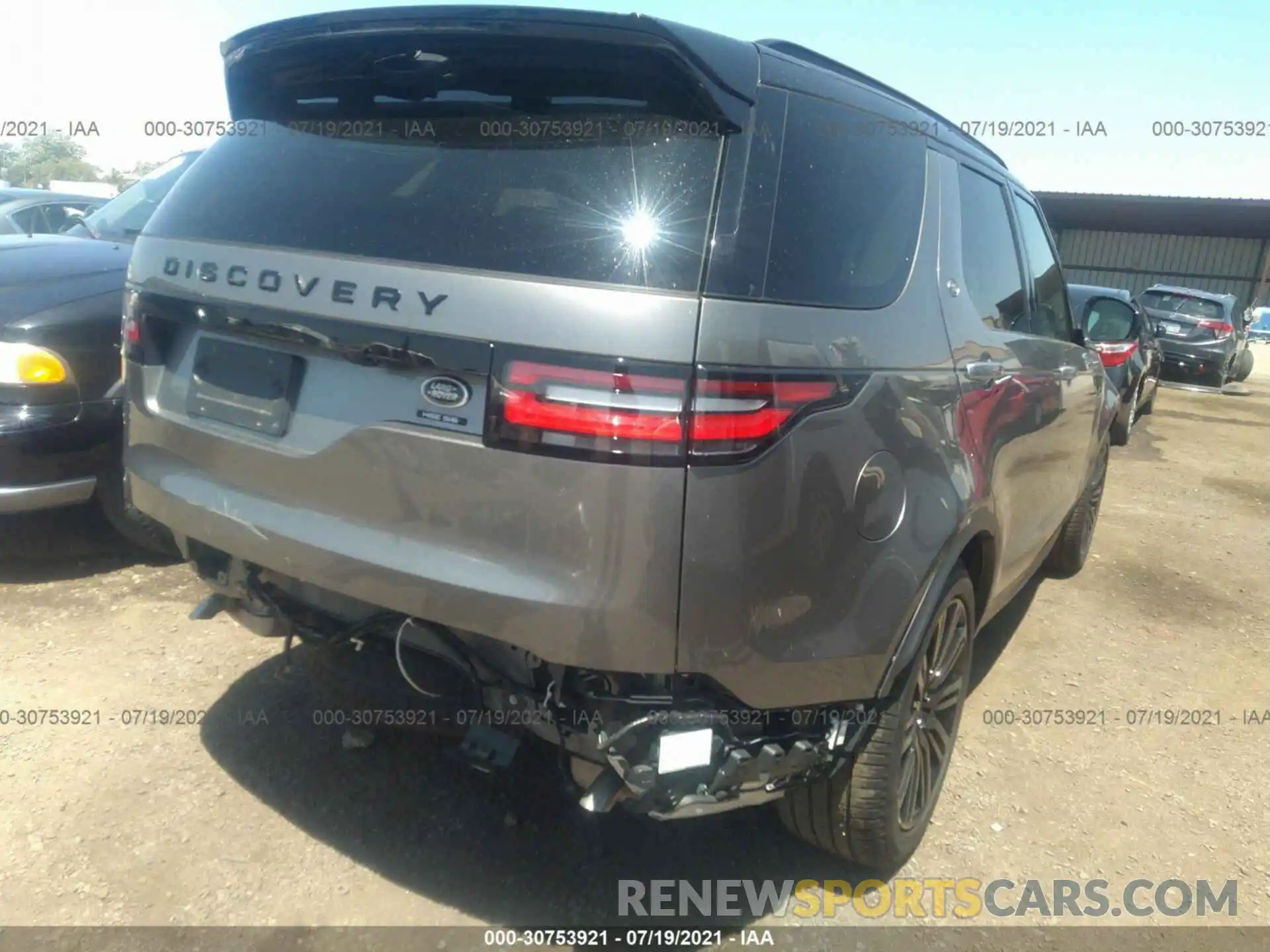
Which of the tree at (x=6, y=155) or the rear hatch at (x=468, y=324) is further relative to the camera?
the tree at (x=6, y=155)

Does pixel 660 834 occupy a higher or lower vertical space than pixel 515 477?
lower

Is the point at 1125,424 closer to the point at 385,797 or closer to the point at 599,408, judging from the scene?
the point at 385,797

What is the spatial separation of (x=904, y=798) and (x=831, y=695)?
2.36 ft

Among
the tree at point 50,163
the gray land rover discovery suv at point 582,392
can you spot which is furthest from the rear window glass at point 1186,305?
the tree at point 50,163

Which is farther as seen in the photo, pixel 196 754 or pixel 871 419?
pixel 196 754

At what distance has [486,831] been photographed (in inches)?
106

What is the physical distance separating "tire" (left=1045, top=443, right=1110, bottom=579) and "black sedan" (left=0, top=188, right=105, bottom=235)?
6.79 meters

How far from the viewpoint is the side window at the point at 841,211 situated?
1950mm

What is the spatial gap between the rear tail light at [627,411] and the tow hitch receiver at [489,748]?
74 cm

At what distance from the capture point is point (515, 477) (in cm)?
179

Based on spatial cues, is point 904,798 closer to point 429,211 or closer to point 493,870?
point 493,870

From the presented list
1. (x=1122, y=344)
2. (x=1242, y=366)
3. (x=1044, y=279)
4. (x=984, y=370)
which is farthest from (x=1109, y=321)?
(x=1242, y=366)

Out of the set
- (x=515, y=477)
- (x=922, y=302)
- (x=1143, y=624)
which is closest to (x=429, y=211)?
(x=515, y=477)

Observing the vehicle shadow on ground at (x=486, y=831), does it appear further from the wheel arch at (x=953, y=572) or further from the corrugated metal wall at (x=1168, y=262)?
the corrugated metal wall at (x=1168, y=262)
